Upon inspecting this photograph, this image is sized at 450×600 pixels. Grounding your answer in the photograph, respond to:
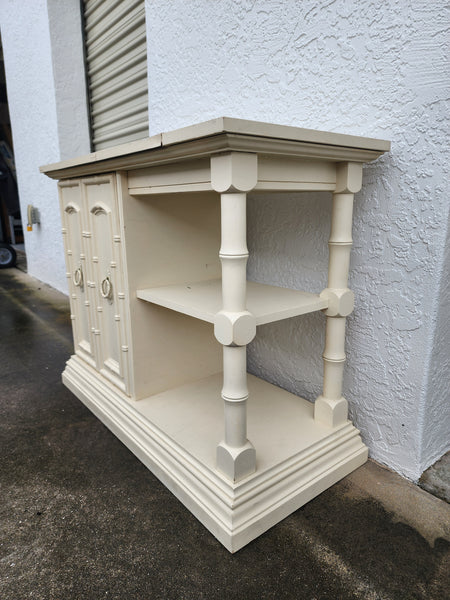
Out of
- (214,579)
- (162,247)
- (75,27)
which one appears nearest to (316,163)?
(162,247)

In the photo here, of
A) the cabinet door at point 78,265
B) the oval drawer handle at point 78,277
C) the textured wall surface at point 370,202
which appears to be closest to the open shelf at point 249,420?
the textured wall surface at point 370,202

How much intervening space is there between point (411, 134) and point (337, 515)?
3.99ft

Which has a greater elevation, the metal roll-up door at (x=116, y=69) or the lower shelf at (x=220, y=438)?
the metal roll-up door at (x=116, y=69)

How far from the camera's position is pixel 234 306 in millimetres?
1103

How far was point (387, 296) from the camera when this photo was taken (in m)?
1.40

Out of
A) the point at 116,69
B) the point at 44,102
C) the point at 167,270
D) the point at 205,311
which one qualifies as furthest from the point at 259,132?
the point at 44,102

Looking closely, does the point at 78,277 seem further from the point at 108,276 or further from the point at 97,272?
the point at 108,276

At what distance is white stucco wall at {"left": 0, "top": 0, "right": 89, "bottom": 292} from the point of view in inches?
143

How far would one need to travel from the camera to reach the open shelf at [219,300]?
1256 mm

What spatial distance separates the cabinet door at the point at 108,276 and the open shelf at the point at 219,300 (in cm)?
16

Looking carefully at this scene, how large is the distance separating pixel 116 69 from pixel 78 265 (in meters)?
2.15

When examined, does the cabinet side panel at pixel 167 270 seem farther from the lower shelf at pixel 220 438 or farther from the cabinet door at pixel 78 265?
the cabinet door at pixel 78 265

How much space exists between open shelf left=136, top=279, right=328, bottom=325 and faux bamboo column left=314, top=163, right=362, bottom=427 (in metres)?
0.06

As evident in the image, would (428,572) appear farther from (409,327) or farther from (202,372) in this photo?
(202,372)
